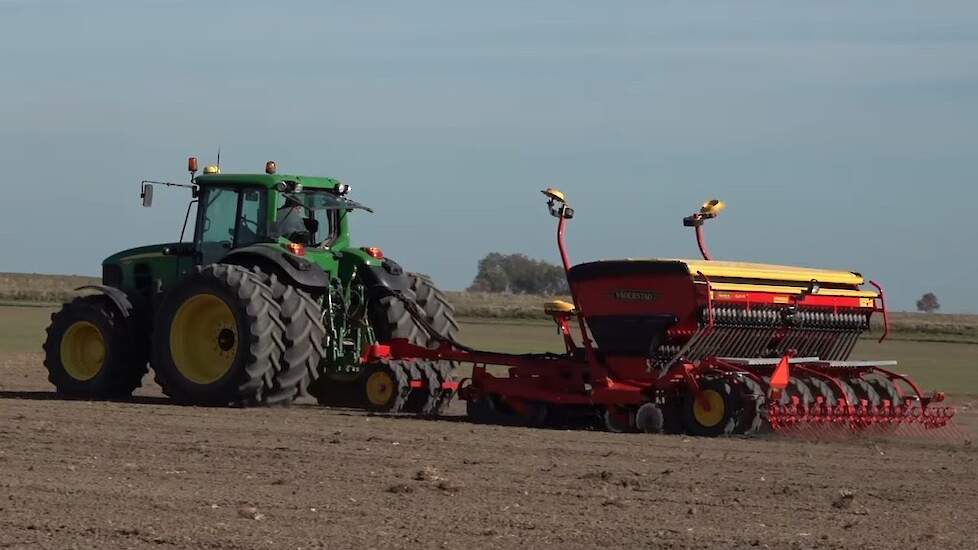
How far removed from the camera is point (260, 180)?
16469 millimetres

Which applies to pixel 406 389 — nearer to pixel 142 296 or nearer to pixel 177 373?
pixel 177 373

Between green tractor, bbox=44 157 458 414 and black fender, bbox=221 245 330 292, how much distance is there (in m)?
0.02

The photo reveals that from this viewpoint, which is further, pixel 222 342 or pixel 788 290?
pixel 222 342

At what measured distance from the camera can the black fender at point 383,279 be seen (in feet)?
54.1

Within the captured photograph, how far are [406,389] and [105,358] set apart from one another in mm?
3374

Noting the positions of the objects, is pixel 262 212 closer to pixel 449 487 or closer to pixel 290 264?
pixel 290 264

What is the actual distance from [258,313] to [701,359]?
4077 millimetres

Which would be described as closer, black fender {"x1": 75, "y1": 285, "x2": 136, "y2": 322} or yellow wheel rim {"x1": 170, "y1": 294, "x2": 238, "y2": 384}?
yellow wheel rim {"x1": 170, "y1": 294, "x2": 238, "y2": 384}

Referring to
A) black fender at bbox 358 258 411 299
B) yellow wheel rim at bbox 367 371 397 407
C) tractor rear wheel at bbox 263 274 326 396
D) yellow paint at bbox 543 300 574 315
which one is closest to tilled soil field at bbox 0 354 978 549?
tractor rear wheel at bbox 263 274 326 396

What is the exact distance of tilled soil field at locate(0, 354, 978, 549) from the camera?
8.24 m

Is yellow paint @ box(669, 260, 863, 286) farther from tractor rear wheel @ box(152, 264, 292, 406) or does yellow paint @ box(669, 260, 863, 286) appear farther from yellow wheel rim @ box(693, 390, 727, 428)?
tractor rear wheel @ box(152, 264, 292, 406)

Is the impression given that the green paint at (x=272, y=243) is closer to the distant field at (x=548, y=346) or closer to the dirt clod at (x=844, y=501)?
the dirt clod at (x=844, y=501)

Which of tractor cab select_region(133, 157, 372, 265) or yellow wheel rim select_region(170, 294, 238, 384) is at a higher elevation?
tractor cab select_region(133, 157, 372, 265)

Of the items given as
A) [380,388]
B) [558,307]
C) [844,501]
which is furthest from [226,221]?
[844,501]
